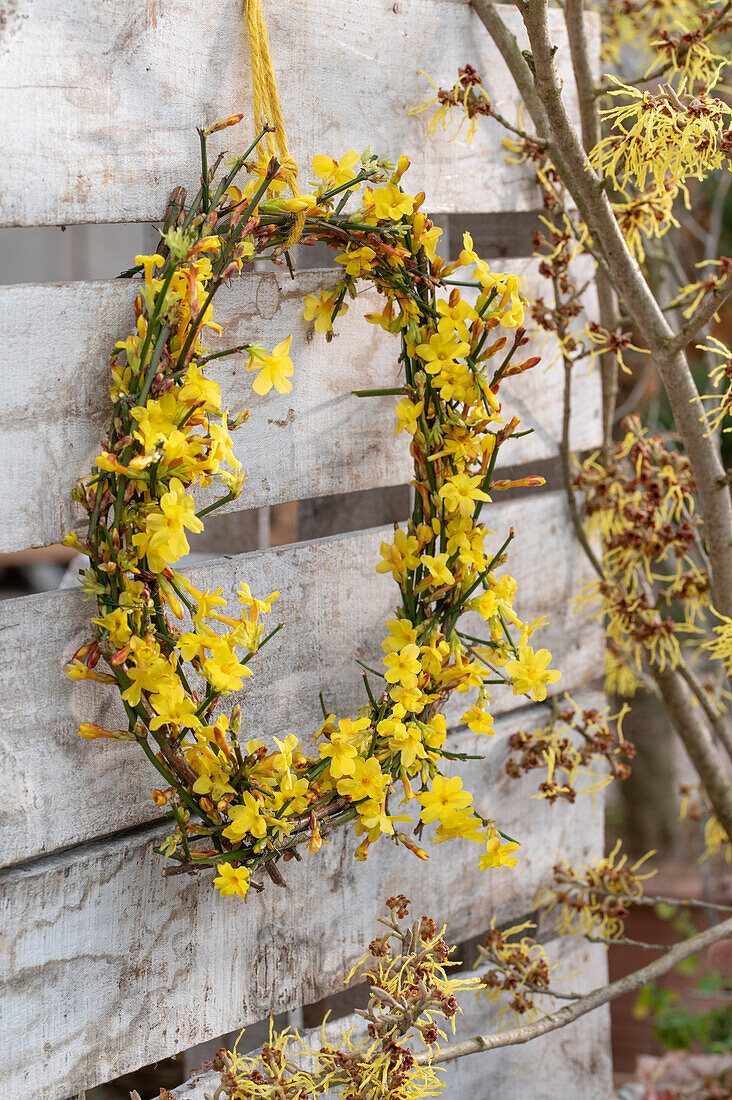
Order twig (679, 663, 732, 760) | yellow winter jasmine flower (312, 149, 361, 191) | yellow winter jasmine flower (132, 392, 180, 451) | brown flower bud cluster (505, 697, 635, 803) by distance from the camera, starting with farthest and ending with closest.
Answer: twig (679, 663, 732, 760) < brown flower bud cluster (505, 697, 635, 803) < yellow winter jasmine flower (312, 149, 361, 191) < yellow winter jasmine flower (132, 392, 180, 451)

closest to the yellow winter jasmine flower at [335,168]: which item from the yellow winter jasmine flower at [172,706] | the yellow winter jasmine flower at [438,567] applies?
the yellow winter jasmine flower at [438,567]

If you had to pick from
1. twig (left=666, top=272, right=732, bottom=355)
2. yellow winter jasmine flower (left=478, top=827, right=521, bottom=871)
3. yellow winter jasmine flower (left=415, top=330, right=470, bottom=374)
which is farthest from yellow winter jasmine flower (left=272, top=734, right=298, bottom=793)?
twig (left=666, top=272, right=732, bottom=355)

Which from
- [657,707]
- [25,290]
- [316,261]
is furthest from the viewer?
[657,707]

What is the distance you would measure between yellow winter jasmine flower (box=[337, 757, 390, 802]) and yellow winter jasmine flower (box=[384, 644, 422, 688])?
7cm

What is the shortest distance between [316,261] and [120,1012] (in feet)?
3.18

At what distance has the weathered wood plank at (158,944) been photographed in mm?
786

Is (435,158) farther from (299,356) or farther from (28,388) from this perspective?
(28,388)

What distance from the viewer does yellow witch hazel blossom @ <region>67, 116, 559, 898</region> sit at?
0.72 m

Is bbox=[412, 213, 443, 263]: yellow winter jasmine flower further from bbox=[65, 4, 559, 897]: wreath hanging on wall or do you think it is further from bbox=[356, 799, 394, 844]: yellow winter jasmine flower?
bbox=[356, 799, 394, 844]: yellow winter jasmine flower

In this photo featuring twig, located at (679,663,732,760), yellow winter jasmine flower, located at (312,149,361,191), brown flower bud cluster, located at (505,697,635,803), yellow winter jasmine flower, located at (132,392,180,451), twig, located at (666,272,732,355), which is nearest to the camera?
yellow winter jasmine flower, located at (132,392,180,451)

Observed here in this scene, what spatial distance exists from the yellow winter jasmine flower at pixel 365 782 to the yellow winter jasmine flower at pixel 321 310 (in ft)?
1.25

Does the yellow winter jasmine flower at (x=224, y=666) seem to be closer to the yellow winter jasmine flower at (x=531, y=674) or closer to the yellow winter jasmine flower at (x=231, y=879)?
the yellow winter jasmine flower at (x=231, y=879)

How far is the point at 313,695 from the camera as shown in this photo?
965mm

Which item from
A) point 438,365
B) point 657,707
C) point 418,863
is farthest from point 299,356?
point 657,707
